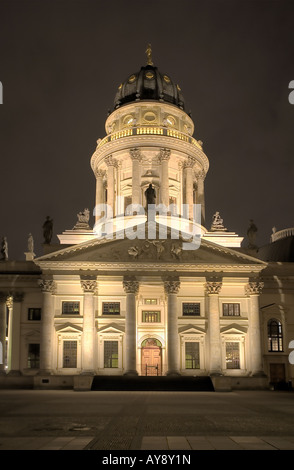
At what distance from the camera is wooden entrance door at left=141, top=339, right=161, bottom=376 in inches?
2295

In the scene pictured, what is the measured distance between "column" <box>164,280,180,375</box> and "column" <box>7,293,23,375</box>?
16352 millimetres

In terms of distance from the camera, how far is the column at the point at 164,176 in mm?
72188

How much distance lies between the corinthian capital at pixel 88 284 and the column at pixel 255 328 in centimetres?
1608

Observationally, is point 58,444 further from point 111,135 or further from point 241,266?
point 111,135

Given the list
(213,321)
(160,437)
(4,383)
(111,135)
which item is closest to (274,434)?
(160,437)

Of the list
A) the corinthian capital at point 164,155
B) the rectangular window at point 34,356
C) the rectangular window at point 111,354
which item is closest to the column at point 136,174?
the corinthian capital at point 164,155

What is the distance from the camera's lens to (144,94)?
79.5 m

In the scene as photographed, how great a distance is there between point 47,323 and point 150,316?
1146 centimetres

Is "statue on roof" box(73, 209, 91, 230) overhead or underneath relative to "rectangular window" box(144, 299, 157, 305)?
overhead

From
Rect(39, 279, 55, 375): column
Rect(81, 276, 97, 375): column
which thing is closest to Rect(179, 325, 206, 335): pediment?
Rect(81, 276, 97, 375): column

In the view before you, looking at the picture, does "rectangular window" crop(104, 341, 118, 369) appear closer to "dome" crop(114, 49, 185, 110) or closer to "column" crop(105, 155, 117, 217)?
"column" crop(105, 155, 117, 217)

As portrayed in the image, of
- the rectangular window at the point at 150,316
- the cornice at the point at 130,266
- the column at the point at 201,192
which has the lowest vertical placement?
the rectangular window at the point at 150,316

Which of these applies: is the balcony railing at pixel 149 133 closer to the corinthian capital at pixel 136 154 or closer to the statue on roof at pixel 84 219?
the corinthian capital at pixel 136 154

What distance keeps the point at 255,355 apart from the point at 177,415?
103 ft
